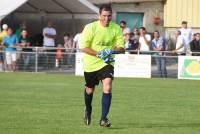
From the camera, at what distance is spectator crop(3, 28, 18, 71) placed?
2697 cm

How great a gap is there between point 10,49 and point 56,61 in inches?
71.7

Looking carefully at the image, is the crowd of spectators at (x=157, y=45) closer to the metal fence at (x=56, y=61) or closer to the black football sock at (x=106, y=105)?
the metal fence at (x=56, y=61)

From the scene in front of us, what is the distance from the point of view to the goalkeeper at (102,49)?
37.7 feet

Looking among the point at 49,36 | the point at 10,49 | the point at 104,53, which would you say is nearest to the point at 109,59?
the point at 104,53

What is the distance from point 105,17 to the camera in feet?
A: 37.9

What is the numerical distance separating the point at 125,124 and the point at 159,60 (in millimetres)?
A: 14727

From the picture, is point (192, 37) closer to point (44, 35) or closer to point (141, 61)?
point (141, 61)

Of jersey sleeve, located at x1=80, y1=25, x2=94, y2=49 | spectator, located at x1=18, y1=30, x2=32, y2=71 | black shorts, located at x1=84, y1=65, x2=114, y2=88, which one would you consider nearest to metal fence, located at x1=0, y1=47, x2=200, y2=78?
spectator, located at x1=18, y1=30, x2=32, y2=71

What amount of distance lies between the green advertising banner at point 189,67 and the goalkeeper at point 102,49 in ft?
47.4

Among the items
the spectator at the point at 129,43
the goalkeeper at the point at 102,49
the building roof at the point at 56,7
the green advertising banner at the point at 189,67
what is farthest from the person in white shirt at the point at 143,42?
the goalkeeper at the point at 102,49

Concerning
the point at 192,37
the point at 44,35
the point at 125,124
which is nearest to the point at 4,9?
the point at 44,35

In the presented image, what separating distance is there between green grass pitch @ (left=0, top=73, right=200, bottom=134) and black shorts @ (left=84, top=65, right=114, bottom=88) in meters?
0.71

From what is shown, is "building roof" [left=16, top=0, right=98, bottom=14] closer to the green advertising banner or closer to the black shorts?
the green advertising banner

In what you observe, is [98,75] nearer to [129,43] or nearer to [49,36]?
[129,43]
